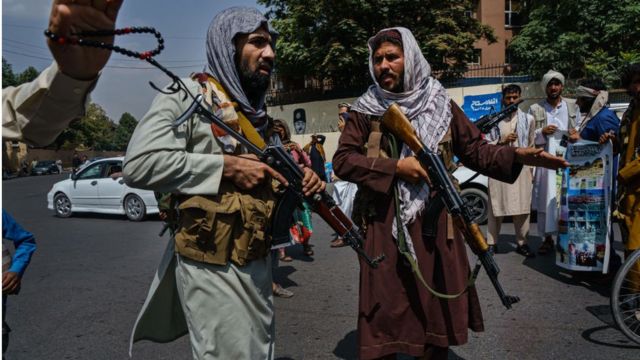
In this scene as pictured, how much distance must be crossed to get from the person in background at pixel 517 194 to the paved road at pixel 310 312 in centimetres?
30

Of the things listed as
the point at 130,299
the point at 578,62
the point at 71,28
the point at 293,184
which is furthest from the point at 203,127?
the point at 578,62

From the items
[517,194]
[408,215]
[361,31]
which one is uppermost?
[361,31]

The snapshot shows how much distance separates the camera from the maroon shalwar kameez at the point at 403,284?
2.63 m

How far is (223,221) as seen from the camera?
6.84ft

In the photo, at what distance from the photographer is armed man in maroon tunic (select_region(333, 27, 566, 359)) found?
2.63 metres

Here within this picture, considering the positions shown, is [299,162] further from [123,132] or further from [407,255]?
[123,132]

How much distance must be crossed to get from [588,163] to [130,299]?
4.71 meters

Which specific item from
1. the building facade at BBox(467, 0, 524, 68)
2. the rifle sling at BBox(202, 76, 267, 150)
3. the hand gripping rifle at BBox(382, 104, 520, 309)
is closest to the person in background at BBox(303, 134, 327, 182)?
the hand gripping rifle at BBox(382, 104, 520, 309)

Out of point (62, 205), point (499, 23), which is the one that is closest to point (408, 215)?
point (62, 205)

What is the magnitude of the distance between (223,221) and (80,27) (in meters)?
1.19

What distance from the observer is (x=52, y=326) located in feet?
14.7

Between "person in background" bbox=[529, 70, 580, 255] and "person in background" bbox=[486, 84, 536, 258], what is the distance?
150 millimetres

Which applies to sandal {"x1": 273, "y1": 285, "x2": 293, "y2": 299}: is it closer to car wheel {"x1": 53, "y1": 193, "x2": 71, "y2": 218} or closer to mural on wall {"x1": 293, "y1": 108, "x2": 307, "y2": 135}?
car wheel {"x1": 53, "y1": 193, "x2": 71, "y2": 218}

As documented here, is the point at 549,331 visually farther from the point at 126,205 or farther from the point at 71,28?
the point at 126,205
